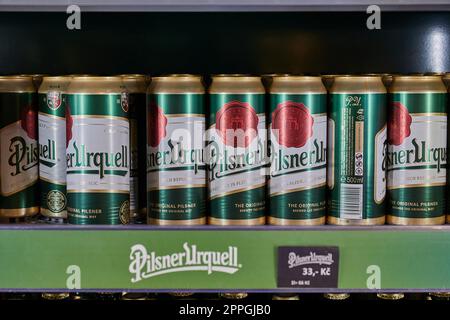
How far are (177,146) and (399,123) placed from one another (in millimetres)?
424

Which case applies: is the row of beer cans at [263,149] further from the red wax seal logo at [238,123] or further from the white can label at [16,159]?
the white can label at [16,159]

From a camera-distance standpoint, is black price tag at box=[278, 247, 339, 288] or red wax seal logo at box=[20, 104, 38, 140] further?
red wax seal logo at box=[20, 104, 38, 140]

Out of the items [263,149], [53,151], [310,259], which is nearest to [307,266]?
[310,259]

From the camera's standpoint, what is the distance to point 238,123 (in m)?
1.18

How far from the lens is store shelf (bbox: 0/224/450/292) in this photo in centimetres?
115

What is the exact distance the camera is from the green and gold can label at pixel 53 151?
1.24 meters

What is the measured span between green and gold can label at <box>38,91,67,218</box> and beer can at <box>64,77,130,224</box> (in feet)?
0.16

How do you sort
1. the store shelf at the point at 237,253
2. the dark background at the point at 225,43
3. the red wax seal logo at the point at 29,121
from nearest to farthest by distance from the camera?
the store shelf at the point at 237,253
the red wax seal logo at the point at 29,121
the dark background at the point at 225,43

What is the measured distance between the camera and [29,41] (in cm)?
158

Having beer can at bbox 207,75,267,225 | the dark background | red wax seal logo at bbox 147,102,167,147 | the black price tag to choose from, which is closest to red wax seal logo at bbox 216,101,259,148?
beer can at bbox 207,75,267,225

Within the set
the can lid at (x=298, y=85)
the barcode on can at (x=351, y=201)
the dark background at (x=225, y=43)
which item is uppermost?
the dark background at (x=225, y=43)

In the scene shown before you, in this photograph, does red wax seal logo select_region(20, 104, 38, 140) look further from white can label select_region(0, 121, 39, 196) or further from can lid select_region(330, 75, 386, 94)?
can lid select_region(330, 75, 386, 94)

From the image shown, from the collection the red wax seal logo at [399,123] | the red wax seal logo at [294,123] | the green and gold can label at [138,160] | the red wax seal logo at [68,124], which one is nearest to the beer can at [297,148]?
the red wax seal logo at [294,123]

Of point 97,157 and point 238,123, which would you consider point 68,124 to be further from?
point 238,123
